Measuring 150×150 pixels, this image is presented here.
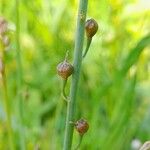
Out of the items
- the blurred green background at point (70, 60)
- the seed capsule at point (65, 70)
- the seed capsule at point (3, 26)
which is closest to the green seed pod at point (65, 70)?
the seed capsule at point (65, 70)

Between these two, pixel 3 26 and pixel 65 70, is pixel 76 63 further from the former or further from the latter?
pixel 3 26

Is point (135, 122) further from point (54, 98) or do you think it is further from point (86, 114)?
point (54, 98)

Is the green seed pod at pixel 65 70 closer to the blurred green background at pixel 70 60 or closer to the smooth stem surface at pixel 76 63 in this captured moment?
the smooth stem surface at pixel 76 63

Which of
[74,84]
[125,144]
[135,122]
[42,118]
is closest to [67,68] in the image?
[74,84]

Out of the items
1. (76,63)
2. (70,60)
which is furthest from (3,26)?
(70,60)

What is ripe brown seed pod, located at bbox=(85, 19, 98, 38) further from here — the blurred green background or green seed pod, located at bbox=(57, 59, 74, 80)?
the blurred green background

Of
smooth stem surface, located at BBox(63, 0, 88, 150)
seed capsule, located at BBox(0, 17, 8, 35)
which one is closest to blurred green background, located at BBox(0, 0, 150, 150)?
seed capsule, located at BBox(0, 17, 8, 35)

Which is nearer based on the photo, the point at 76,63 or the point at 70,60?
the point at 76,63

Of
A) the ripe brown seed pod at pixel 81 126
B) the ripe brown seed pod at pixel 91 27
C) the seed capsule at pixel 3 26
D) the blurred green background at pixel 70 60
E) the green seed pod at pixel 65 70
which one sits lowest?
the blurred green background at pixel 70 60

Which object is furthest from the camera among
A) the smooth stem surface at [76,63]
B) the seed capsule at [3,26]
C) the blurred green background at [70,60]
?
the blurred green background at [70,60]
